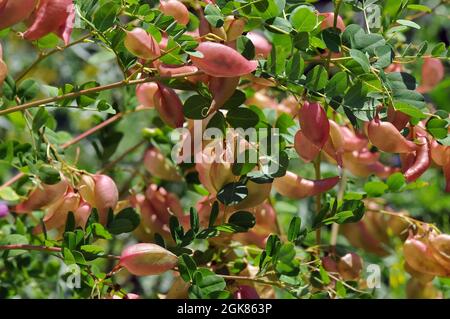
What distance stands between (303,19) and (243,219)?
19 cm

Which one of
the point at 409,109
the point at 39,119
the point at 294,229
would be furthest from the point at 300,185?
the point at 39,119

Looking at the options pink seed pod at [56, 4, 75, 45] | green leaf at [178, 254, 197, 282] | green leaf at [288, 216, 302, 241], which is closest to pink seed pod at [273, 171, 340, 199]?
green leaf at [288, 216, 302, 241]

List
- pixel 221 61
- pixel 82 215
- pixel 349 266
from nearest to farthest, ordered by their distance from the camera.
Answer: pixel 221 61 → pixel 82 215 → pixel 349 266

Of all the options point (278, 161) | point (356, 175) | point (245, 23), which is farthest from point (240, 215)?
point (356, 175)

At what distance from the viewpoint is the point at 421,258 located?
814mm

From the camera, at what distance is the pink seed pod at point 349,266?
2.89ft

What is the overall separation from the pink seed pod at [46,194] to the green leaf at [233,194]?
15 centimetres

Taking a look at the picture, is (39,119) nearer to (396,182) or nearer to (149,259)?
(149,259)

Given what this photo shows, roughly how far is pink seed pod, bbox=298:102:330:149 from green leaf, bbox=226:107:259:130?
0.07 metres

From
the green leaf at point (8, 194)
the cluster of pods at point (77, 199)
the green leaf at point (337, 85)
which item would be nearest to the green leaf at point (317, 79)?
the green leaf at point (337, 85)

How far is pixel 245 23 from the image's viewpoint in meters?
0.73

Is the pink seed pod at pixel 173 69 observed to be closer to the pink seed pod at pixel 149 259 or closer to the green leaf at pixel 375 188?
the pink seed pod at pixel 149 259

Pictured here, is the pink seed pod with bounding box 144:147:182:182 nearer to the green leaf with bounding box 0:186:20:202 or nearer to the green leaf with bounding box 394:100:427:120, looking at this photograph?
the green leaf with bounding box 0:186:20:202

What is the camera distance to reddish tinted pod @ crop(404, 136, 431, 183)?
0.75m
